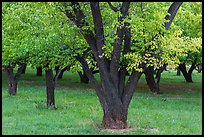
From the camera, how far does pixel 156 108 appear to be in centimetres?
1633

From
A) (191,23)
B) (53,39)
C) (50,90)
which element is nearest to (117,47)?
(53,39)

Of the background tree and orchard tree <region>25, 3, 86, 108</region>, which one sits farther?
the background tree

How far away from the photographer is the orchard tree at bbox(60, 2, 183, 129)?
33.7 ft

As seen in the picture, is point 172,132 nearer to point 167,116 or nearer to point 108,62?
point 108,62

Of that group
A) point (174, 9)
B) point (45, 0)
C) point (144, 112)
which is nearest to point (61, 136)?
point (45, 0)

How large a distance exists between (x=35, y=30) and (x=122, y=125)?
3.80 metres

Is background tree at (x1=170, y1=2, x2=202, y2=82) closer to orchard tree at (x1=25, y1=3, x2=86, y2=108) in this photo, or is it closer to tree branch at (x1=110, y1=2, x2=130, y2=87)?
tree branch at (x1=110, y1=2, x2=130, y2=87)

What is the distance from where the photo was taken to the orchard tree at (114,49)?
10258mm

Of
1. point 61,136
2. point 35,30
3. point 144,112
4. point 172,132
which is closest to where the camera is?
point 61,136

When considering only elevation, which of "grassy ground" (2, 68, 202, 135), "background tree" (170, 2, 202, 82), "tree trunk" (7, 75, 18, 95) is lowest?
"grassy ground" (2, 68, 202, 135)

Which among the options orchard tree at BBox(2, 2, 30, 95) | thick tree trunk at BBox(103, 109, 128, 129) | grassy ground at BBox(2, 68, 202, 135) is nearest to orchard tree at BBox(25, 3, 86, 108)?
orchard tree at BBox(2, 2, 30, 95)

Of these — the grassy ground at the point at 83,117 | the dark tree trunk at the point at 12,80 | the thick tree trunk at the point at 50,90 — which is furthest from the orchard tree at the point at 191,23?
the dark tree trunk at the point at 12,80

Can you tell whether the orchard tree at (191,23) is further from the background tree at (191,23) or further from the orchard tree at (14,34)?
the orchard tree at (14,34)

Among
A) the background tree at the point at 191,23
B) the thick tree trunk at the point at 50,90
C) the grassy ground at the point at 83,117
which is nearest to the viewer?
the grassy ground at the point at 83,117
